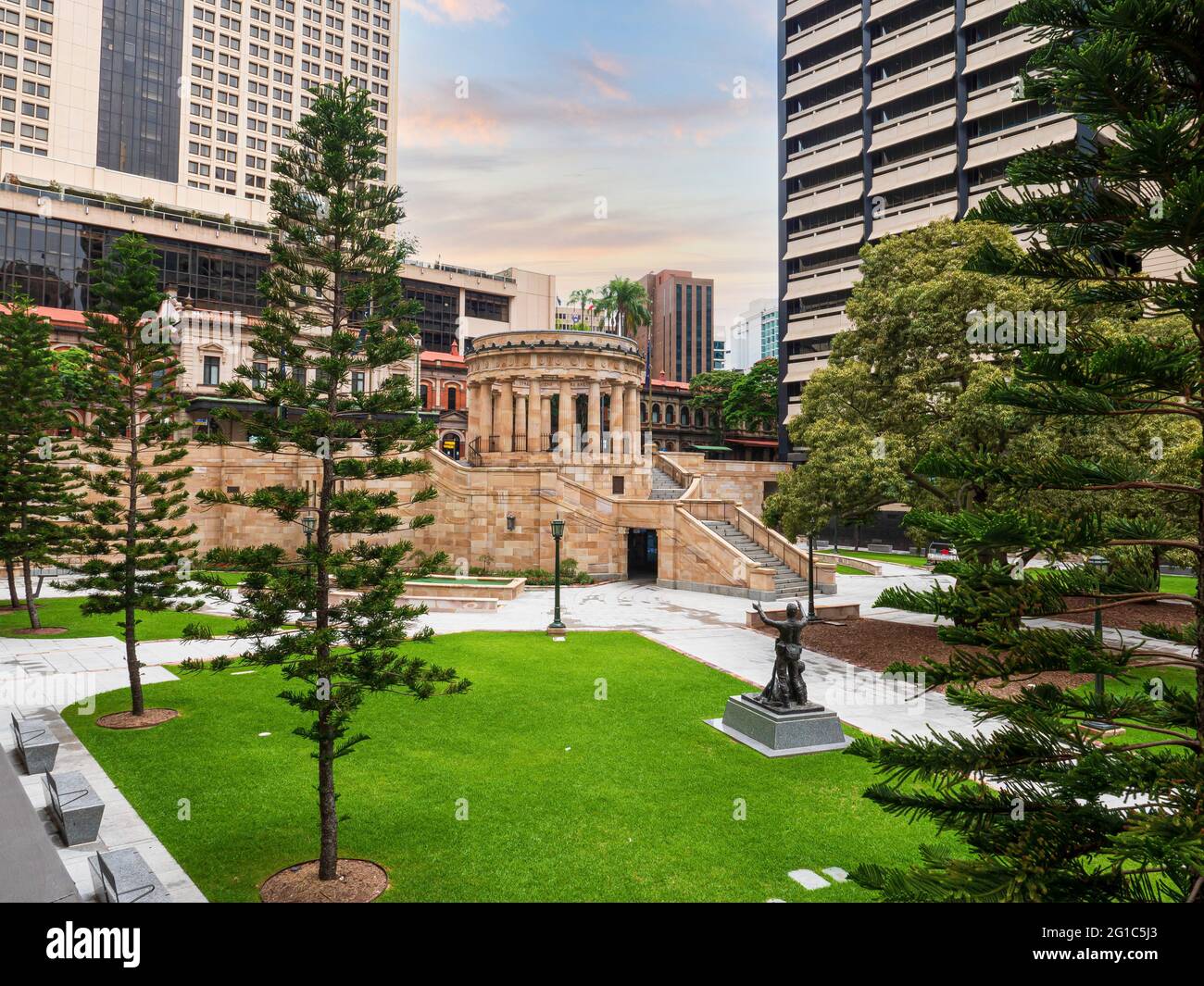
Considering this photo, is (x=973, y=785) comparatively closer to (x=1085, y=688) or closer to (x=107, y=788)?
(x=1085, y=688)

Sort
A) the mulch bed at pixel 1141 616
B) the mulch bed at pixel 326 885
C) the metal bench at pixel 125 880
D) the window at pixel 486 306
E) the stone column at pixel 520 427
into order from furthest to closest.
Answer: the window at pixel 486 306, the stone column at pixel 520 427, the mulch bed at pixel 1141 616, the mulch bed at pixel 326 885, the metal bench at pixel 125 880

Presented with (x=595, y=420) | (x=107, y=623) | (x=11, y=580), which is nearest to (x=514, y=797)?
(x=107, y=623)

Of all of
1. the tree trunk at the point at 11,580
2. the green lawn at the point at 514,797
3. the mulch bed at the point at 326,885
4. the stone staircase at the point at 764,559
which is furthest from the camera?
the stone staircase at the point at 764,559

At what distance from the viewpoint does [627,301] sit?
89.2 metres

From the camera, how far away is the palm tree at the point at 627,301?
88688 millimetres

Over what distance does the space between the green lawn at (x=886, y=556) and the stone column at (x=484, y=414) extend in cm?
2545

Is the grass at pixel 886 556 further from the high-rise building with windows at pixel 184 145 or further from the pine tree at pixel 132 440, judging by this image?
the pine tree at pixel 132 440

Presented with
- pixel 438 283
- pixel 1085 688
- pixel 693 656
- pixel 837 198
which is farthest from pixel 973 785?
pixel 438 283

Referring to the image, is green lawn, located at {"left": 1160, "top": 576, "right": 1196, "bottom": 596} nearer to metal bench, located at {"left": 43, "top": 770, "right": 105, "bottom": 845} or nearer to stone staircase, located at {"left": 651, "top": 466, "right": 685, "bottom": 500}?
stone staircase, located at {"left": 651, "top": 466, "right": 685, "bottom": 500}

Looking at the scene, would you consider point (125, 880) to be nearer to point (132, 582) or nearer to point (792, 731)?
point (132, 582)

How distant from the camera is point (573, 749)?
14062 mm

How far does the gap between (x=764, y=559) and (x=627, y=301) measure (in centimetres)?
5930

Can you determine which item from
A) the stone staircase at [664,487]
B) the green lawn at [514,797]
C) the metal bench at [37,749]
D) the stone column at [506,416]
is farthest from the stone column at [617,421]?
the metal bench at [37,749]
